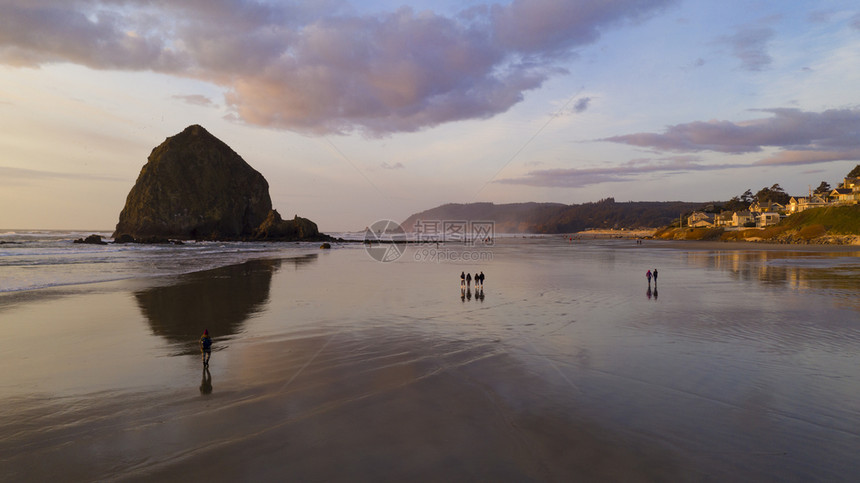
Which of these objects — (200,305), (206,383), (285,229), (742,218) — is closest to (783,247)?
(742,218)

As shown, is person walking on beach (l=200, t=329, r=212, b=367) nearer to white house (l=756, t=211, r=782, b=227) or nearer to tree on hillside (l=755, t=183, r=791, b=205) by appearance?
white house (l=756, t=211, r=782, b=227)

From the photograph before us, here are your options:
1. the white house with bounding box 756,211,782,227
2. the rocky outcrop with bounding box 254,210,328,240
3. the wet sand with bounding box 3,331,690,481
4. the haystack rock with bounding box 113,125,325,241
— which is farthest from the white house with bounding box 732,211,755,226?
the wet sand with bounding box 3,331,690,481

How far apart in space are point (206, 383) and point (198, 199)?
125133 millimetres

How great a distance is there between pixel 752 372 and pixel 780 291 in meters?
19.7

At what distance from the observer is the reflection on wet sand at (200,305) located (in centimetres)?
1580

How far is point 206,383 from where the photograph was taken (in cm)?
1034

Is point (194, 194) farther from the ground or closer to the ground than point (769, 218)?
farther from the ground

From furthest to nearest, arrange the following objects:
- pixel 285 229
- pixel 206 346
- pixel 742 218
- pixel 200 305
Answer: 1. pixel 742 218
2. pixel 285 229
3. pixel 200 305
4. pixel 206 346

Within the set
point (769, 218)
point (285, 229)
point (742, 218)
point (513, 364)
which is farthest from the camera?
point (742, 218)

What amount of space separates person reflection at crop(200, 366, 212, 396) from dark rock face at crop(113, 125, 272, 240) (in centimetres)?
11448

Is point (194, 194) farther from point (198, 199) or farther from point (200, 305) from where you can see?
point (200, 305)

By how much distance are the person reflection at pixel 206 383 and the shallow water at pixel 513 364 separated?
10cm

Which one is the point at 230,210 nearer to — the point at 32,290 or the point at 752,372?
the point at 32,290

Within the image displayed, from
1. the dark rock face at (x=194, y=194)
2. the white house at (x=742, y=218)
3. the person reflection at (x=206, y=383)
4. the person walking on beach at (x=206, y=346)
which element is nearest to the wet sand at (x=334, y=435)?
the person reflection at (x=206, y=383)
